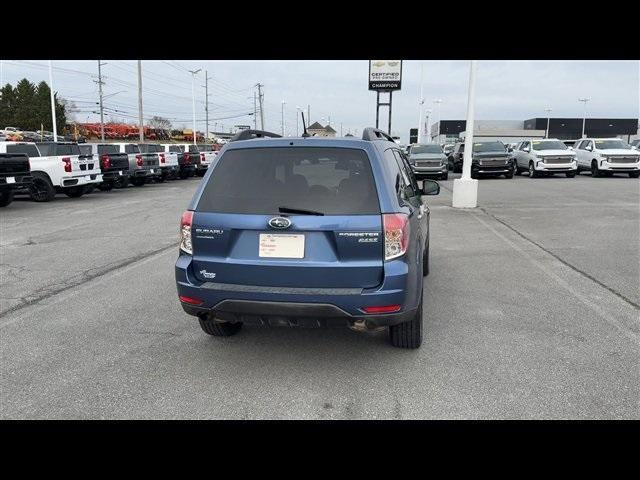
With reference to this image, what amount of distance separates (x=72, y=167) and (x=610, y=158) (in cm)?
2331

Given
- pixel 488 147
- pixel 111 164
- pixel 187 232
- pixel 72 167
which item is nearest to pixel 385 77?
pixel 488 147

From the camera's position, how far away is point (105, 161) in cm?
1956

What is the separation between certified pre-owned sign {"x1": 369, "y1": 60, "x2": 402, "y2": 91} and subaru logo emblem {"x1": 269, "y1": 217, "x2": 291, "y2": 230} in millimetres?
39797

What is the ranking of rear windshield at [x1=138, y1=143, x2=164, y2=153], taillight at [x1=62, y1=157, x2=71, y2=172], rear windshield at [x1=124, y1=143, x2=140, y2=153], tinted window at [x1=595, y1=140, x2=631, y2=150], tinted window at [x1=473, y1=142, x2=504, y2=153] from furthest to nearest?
tinted window at [x1=473, y1=142, x2=504, y2=153]
tinted window at [x1=595, y1=140, x2=631, y2=150]
rear windshield at [x1=138, y1=143, x2=164, y2=153]
rear windshield at [x1=124, y1=143, x2=140, y2=153]
taillight at [x1=62, y1=157, x2=71, y2=172]

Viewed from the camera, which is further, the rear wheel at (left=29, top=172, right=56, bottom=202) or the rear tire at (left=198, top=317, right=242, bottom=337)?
the rear wheel at (left=29, top=172, right=56, bottom=202)

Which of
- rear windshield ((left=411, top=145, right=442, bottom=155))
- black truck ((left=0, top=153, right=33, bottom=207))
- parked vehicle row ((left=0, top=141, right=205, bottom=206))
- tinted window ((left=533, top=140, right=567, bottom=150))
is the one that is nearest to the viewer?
black truck ((left=0, top=153, right=33, bottom=207))

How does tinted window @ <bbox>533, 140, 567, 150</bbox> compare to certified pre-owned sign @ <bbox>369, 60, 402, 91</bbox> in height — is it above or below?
below

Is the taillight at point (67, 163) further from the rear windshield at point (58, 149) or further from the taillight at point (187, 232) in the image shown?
the taillight at point (187, 232)

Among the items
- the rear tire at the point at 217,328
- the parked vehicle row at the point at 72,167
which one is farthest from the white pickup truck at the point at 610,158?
the rear tire at the point at 217,328

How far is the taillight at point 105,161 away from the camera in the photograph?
19516 millimetres

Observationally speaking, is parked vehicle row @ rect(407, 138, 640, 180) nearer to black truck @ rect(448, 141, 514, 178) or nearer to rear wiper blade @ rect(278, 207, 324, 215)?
black truck @ rect(448, 141, 514, 178)

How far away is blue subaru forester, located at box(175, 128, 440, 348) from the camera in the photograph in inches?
141

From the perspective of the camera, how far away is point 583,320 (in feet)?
16.6

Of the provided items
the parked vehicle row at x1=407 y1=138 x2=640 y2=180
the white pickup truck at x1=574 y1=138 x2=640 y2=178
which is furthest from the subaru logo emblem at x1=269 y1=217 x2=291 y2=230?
the white pickup truck at x1=574 y1=138 x2=640 y2=178
